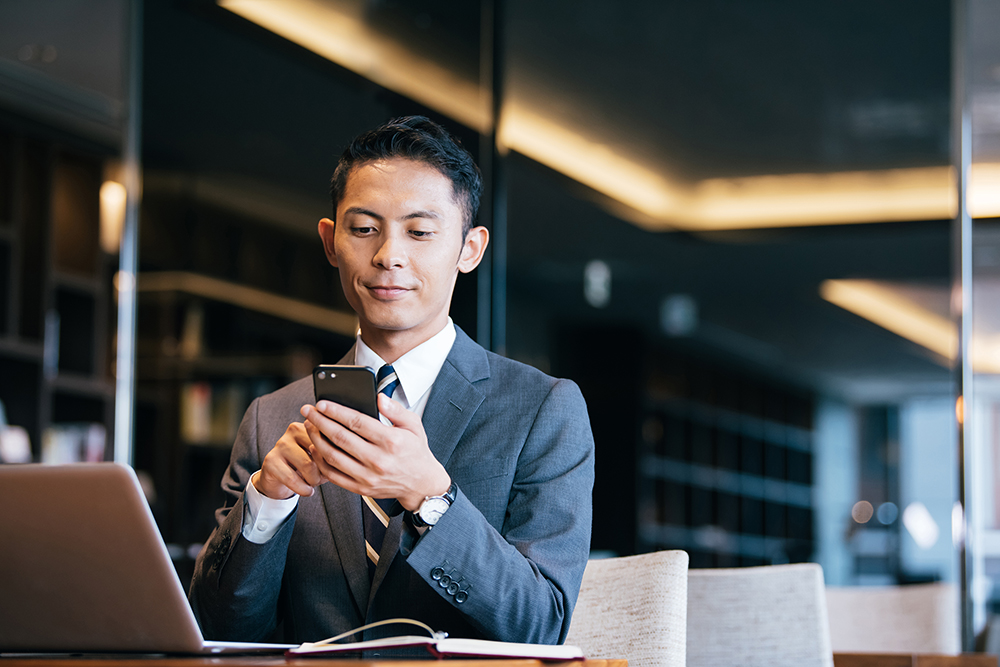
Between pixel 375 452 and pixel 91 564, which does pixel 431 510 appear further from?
pixel 91 564

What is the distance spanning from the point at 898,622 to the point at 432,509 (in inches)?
94.5

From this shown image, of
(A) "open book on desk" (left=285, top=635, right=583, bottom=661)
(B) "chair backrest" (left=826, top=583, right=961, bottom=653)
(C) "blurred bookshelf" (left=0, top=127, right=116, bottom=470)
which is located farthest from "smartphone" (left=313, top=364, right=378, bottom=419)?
(C) "blurred bookshelf" (left=0, top=127, right=116, bottom=470)

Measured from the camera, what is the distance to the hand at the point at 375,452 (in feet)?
3.58

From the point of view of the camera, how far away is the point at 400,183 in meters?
1.42

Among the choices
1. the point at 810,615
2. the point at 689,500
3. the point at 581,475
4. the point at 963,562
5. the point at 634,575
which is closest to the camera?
the point at 581,475

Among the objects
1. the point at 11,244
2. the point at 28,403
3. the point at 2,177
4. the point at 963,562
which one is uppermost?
the point at 2,177

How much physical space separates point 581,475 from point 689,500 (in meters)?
7.32

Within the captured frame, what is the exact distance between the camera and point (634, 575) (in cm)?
171

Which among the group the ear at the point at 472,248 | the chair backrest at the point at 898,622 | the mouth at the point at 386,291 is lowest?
the chair backrest at the point at 898,622

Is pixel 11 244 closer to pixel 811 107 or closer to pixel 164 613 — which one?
pixel 811 107

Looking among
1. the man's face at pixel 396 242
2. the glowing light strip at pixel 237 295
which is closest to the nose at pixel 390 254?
the man's face at pixel 396 242

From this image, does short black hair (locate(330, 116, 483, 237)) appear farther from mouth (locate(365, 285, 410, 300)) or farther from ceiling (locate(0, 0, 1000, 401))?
ceiling (locate(0, 0, 1000, 401))

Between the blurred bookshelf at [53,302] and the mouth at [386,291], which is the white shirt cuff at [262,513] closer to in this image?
the mouth at [386,291]

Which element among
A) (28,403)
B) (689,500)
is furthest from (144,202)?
(689,500)
